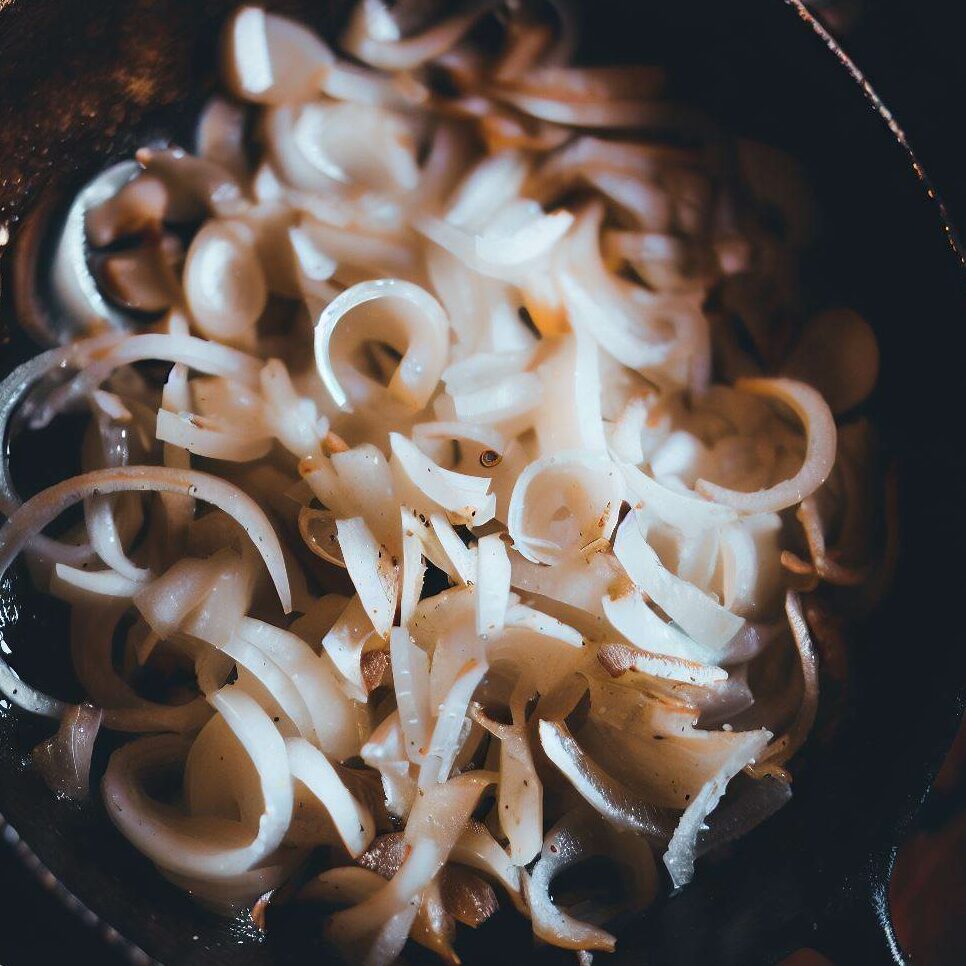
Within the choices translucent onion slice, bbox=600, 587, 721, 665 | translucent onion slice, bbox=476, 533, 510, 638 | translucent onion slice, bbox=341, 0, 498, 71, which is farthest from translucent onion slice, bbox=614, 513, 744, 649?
translucent onion slice, bbox=341, 0, 498, 71

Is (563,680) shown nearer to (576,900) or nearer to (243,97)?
(576,900)

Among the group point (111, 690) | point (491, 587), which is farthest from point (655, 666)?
point (111, 690)

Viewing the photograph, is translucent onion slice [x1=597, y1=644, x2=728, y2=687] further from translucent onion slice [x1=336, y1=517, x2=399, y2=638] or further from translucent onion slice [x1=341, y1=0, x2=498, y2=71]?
translucent onion slice [x1=341, y1=0, x2=498, y2=71]

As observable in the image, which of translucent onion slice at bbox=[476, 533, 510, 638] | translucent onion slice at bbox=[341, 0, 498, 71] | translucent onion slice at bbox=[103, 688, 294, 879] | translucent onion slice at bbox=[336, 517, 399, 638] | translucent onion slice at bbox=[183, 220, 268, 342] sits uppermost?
translucent onion slice at bbox=[341, 0, 498, 71]

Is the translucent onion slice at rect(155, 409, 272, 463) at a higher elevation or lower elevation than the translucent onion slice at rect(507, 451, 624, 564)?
higher

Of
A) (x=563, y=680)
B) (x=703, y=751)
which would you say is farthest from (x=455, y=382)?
(x=703, y=751)

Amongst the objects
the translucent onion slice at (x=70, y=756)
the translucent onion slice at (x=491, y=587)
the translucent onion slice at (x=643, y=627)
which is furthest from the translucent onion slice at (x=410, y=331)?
the translucent onion slice at (x=70, y=756)
